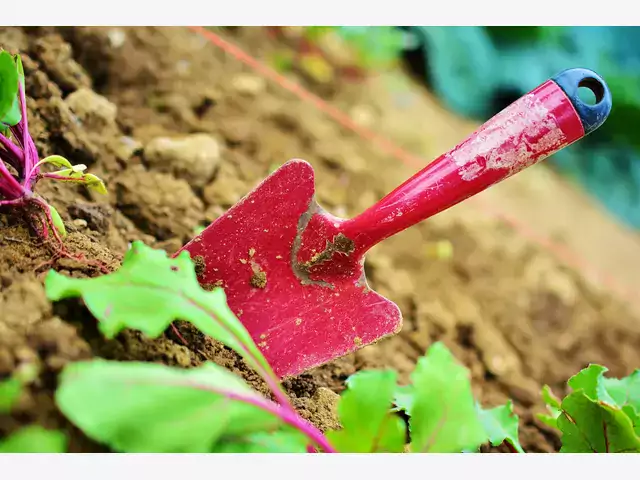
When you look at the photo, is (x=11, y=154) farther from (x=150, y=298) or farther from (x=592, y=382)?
(x=592, y=382)

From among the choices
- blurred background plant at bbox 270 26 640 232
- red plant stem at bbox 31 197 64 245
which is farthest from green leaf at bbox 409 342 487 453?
blurred background plant at bbox 270 26 640 232

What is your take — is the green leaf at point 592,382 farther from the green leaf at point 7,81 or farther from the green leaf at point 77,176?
the green leaf at point 7,81

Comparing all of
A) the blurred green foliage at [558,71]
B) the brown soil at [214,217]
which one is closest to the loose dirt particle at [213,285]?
the brown soil at [214,217]

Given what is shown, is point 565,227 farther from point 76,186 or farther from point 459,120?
point 76,186

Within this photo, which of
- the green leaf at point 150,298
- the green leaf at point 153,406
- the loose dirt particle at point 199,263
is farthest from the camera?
the loose dirt particle at point 199,263

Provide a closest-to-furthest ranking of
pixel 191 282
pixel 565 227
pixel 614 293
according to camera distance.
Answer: pixel 191 282, pixel 614 293, pixel 565 227
